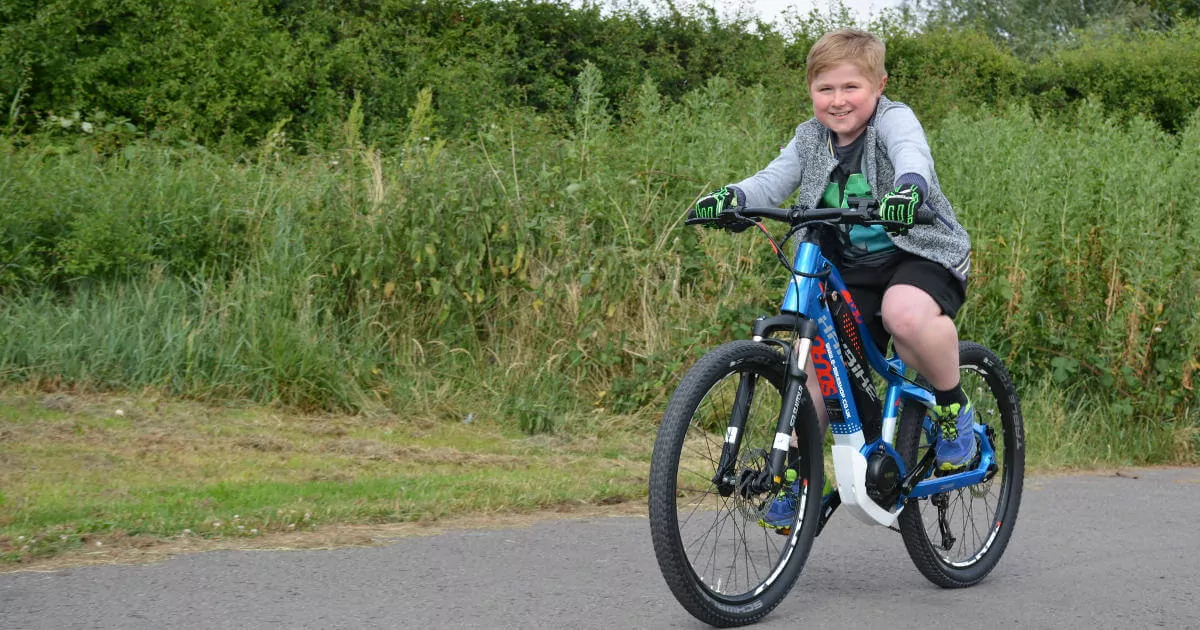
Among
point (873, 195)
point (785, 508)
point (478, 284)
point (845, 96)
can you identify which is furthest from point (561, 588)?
point (478, 284)

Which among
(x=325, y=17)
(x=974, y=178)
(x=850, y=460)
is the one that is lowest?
(x=850, y=460)

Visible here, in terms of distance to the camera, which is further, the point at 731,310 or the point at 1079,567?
the point at 731,310

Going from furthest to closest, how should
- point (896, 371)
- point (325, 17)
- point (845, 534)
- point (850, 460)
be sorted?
1. point (325, 17)
2. point (845, 534)
3. point (896, 371)
4. point (850, 460)

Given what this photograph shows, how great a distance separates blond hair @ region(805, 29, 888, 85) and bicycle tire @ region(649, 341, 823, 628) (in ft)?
3.73

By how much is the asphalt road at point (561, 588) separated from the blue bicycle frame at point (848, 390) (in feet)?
1.37

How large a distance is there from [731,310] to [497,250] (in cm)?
169

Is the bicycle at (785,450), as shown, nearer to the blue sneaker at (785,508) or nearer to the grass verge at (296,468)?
the blue sneaker at (785,508)

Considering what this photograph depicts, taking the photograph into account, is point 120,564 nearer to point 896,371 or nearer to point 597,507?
point 597,507

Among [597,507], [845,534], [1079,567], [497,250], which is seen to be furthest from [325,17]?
[1079,567]

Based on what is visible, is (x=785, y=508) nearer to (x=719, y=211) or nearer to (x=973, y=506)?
(x=719, y=211)

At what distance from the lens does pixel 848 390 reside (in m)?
4.60

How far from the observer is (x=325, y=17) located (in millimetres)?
13188

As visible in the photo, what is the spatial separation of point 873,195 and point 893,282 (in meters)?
0.32

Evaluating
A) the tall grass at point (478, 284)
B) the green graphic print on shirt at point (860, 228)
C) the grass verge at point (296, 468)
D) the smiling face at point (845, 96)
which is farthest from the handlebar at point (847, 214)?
the tall grass at point (478, 284)
